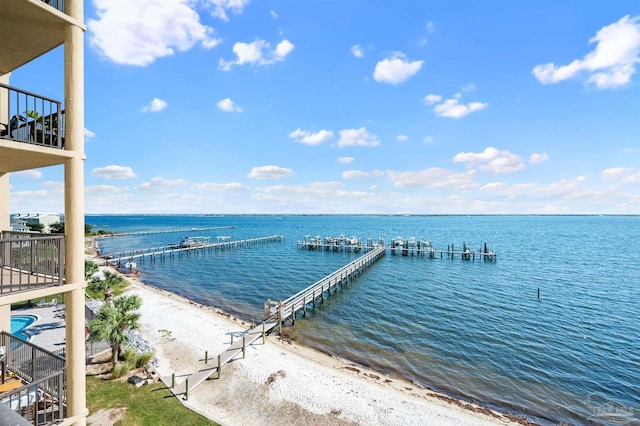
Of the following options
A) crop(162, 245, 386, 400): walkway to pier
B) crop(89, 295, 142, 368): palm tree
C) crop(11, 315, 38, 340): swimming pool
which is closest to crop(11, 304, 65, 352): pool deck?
crop(11, 315, 38, 340): swimming pool

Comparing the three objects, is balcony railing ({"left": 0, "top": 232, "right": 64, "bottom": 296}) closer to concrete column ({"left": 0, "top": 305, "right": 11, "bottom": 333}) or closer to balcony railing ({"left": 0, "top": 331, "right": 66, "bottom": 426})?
balcony railing ({"left": 0, "top": 331, "right": 66, "bottom": 426})

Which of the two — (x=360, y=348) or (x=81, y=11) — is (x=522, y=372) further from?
(x=81, y=11)

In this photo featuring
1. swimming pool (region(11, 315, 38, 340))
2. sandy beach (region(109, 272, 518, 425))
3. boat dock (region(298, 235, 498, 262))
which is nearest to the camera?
sandy beach (region(109, 272, 518, 425))

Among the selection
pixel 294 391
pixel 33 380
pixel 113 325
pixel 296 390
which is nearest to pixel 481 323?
pixel 296 390

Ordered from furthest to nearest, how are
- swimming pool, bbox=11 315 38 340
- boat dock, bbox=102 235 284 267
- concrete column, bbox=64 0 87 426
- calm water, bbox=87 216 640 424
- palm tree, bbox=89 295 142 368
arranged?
boat dock, bbox=102 235 284 267, swimming pool, bbox=11 315 38 340, calm water, bbox=87 216 640 424, palm tree, bbox=89 295 142 368, concrete column, bbox=64 0 87 426

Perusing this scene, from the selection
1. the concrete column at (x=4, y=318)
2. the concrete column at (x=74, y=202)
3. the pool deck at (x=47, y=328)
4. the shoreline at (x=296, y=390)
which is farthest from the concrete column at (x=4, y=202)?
the pool deck at (x=47, y=328)

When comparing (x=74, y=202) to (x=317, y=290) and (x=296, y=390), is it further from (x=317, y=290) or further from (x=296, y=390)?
(x=317, y=290)

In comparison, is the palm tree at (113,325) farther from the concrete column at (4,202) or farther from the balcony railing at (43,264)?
the balcony railing at (43,264)

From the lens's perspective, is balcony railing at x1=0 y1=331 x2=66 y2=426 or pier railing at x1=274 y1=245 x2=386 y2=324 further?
pier railing at x1=274 y1=245 x2=386 y2=324
